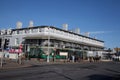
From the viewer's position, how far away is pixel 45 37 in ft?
168

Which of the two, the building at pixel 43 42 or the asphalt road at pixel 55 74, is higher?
the building at pixel 43 42

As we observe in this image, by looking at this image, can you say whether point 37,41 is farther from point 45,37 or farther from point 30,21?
point 30,21

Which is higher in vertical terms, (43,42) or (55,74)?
(43,42)

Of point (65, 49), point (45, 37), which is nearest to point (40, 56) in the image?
point (45, 37)

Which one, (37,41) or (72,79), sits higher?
(37,41)

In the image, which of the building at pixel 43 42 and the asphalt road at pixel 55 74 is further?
the building at pixel 43 42

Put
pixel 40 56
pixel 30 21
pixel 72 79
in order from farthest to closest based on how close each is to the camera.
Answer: pixel 30 21
pixel 40 56
pixel 72 79

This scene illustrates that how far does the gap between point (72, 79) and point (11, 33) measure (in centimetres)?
5362

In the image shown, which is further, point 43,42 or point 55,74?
point 43,42

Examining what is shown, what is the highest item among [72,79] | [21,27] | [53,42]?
[21,27]

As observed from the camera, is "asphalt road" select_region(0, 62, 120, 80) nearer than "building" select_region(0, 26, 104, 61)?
Yes

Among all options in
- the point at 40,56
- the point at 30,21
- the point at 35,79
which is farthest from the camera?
the point at 30,21

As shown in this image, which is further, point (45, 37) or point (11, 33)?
point (11, 33)

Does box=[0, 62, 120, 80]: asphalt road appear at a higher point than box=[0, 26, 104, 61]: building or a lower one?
lower
